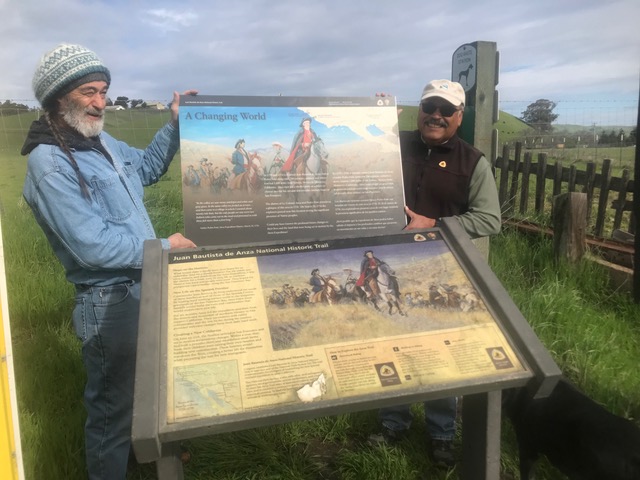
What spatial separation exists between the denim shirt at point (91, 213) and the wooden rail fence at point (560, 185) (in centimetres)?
505

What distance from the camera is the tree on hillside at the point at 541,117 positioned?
1159 cm

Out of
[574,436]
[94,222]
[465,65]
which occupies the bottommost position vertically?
[574,436]

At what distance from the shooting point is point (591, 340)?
11.6 feet

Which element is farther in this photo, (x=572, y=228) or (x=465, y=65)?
(x=572, y=228)

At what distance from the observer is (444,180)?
2738 millimetres

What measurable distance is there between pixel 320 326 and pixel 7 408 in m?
1.19

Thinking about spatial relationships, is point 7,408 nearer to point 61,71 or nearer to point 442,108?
point 61,71

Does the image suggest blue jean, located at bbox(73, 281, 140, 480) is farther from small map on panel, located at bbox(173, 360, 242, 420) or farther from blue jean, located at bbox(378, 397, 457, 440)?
blue jean, located at bbox(378, 397, 457, 440)

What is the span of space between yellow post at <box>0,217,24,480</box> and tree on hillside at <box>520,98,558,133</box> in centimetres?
1168

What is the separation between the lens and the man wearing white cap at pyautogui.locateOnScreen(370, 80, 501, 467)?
8.67ft

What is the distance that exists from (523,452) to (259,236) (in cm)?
178

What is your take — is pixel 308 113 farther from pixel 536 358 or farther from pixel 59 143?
pixel 536 358

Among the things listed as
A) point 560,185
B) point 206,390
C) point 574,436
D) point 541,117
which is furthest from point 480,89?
point 541,117

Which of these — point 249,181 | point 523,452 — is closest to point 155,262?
point 249,181
